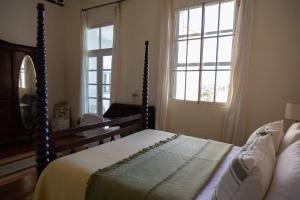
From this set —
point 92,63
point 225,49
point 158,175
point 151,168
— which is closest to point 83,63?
point 92,63

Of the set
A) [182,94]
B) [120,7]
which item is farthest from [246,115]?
[120,7]

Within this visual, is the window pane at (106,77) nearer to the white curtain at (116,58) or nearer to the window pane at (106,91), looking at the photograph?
the window pane at (106,91)

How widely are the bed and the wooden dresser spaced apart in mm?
2750

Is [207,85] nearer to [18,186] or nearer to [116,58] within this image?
[116,58]

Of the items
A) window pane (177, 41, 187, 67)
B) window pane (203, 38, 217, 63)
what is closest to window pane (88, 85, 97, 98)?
window pane (177, 41, 187, 67)

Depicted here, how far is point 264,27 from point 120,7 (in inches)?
107

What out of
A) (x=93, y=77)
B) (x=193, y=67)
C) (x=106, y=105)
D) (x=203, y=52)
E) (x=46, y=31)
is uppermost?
(x=46, y=31)

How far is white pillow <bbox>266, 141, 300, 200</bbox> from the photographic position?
873 millimetres

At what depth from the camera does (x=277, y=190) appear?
93 centimetres

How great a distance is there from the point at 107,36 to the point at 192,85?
90.0 inches

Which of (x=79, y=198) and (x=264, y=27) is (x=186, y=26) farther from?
(x=79, y=198)

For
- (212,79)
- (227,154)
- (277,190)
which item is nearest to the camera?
(277,190)

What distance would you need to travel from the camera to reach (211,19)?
10.6ft

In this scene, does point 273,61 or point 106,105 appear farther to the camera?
point 106,105
